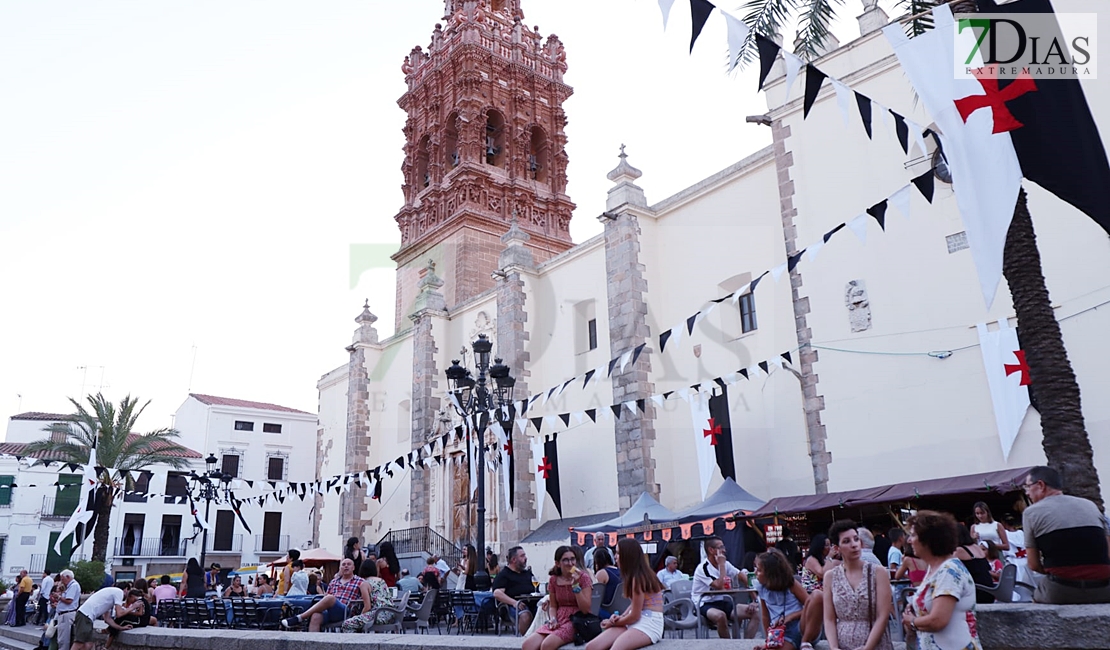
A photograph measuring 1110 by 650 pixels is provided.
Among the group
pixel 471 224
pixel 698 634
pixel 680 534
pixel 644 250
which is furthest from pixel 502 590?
pixel 471 224

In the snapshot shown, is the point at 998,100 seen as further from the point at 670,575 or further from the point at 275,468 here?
the point at 275,468

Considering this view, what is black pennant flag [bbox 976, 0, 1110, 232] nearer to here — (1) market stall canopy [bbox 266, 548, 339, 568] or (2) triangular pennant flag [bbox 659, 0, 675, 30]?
(2) triangular pennant flag [bbox 659, 0, 675, 30]

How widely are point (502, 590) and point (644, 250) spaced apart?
1137 cm

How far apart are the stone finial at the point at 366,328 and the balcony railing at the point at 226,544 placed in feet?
59.1

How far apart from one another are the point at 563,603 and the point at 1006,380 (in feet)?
27.3

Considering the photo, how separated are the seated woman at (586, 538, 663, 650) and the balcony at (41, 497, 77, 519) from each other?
127 ft

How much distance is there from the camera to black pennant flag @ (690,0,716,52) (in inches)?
258

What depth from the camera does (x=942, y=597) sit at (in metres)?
3.76

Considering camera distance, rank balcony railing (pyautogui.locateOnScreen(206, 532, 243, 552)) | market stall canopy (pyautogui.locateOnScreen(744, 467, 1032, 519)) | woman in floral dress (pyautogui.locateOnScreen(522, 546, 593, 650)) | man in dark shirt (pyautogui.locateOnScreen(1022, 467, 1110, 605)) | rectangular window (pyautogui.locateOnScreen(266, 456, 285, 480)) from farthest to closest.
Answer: rectangular window (pyautogui.locateOnScreen(266, 456, 285, 480)), balcony railing (pyautogui.locateOnScreen(206, 532, 243, 552)), market stall canopy (pyautogui.locateOnScreen(744, 467, 1032, 519)), woman in floral dress (pyautogui.locateOnScreen(522, 546, 593, 650)), man in dark shirt (pyautogui.locateOnScreen(1022, 467, 1110, 605))

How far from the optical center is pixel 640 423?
56.8 feet

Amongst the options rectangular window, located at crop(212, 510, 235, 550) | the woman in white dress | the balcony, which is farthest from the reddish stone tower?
the woman in white dress

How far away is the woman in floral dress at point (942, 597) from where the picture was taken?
374 cm

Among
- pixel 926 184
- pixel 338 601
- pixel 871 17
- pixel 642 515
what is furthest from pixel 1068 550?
pixel 871 17

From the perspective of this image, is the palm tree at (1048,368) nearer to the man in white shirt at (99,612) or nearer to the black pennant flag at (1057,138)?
the black pennant flag at (1057,138)
